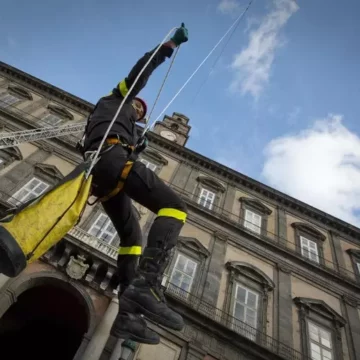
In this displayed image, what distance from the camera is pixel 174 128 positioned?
24781 millimetres

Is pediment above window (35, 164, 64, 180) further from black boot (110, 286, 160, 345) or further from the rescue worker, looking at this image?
black boot (110, 286, 160, 345)

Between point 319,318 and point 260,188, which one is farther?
point 260,188

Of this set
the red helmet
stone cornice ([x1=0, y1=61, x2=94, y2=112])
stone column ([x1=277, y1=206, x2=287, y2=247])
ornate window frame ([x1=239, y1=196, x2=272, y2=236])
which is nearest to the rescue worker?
the red helmet

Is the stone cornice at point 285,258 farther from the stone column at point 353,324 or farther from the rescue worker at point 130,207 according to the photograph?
the rescue worker at point 130,207

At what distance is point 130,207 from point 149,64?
159 centimetres

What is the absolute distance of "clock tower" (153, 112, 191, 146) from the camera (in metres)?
23.3

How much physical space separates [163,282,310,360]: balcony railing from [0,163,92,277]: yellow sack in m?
9.15

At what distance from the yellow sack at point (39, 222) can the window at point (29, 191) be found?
11870 millimetres

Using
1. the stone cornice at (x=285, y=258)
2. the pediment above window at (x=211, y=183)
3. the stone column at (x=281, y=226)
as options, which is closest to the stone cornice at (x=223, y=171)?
the stone column at (x=281, y=226)

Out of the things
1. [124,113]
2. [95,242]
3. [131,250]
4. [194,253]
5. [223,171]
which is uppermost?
[223,171]

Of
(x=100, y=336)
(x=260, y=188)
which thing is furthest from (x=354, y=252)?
(x=100, y=336)

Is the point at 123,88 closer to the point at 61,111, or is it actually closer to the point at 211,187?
the point at 211,187

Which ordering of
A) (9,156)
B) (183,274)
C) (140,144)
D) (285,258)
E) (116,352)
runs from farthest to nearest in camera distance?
(9,156), (285,258), (183,274), (116,352), (140,144)

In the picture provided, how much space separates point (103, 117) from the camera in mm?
3391
